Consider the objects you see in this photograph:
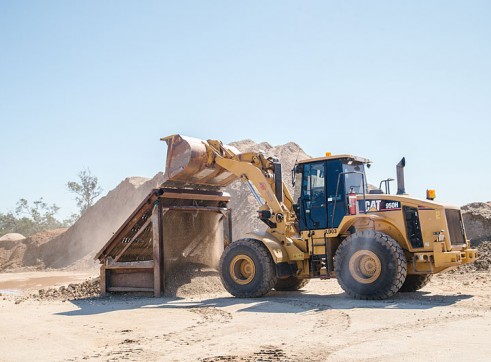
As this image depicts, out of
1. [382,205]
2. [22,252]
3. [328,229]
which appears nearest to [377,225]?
[382,205]

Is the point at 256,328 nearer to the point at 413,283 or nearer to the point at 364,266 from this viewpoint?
the point at 364,266

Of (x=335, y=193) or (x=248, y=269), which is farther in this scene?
(x=248, y=269)

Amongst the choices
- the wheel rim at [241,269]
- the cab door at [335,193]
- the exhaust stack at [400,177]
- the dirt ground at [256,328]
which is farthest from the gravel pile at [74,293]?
the exhaust stack at [400,177]

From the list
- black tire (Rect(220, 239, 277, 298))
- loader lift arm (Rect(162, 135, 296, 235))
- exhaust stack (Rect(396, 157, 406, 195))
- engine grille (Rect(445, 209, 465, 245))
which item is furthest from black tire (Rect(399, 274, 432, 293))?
black tire (Rect(220, 239, 277, 298))

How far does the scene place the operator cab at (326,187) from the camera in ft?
39.7

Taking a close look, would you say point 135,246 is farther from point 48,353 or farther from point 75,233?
point 75,233

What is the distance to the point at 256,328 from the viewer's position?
8.34 m

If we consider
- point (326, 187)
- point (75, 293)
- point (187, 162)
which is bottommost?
point (75, 293)

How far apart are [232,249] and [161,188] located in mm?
2132

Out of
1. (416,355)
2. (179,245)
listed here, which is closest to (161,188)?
(179,245)

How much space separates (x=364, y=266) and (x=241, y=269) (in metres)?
2.76

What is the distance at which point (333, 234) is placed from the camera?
465 inches

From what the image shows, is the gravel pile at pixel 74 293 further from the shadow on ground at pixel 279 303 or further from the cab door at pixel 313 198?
the cab door at pixel 313 198

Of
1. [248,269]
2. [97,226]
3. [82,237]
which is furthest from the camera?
[97,226]
